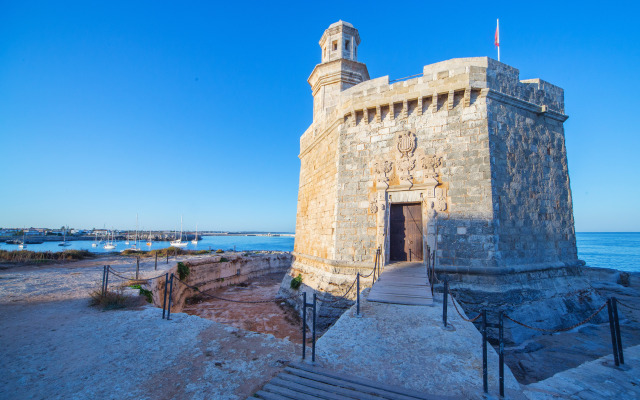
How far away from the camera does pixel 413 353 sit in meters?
4.20

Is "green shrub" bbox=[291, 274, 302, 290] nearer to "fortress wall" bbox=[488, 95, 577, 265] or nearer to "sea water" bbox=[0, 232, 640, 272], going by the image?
"fortress wall" bbox=[488, 95, 577, 265]

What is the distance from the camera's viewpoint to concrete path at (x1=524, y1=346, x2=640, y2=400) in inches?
135

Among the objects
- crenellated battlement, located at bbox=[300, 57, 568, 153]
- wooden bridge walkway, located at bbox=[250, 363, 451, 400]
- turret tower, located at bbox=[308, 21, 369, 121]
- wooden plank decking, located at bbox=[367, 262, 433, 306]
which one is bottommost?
wooden bridge walkway, located at bbox=[250, 363, 451, 400]

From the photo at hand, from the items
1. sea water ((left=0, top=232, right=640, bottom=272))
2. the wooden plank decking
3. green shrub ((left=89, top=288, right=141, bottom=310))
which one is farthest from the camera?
sea water ((left=0, top=232, right=640, bottom=272))

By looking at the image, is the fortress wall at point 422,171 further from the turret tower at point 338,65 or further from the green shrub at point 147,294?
the green shrub at point 147,294

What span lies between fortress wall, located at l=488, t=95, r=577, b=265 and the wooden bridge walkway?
713 centimetres

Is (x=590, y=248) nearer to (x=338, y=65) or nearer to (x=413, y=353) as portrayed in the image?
(x=338, y=65)

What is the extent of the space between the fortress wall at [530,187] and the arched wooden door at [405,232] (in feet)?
8.10

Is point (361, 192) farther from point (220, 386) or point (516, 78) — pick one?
point (220, 386)

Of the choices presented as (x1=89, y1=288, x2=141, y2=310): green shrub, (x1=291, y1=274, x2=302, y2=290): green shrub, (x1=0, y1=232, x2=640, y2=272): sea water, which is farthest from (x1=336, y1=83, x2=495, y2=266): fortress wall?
(x1=0, y1=232, x2=640, y2=272): sea water

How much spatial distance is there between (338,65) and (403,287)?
11892 mm

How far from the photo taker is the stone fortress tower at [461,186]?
28.2 ft

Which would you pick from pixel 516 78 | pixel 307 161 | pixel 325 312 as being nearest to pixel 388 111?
pixel 516 78

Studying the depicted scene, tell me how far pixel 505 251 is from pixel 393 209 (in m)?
3.72
